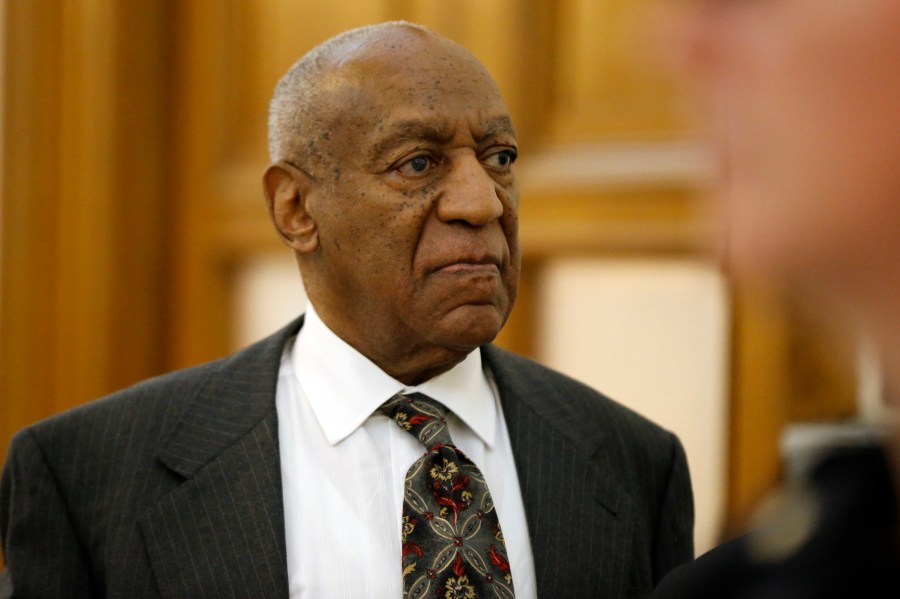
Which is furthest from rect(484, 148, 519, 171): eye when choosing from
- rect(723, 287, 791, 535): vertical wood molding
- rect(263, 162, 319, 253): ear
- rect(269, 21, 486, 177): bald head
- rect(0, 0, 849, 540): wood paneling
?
rect(0, 0, 849, 540): wood paneling

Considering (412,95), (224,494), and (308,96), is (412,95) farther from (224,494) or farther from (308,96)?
(224,494)

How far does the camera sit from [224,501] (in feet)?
5.09

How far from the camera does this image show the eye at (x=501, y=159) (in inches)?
64.5

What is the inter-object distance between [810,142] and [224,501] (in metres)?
1.19

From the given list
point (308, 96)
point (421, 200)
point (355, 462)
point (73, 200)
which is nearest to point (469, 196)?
point (421, 200)

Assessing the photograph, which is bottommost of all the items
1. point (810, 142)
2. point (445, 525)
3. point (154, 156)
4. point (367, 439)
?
point (445, 525)

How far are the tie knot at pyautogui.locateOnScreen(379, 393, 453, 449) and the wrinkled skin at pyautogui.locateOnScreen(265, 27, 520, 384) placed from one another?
0.05m

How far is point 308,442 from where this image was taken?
5.36 feet

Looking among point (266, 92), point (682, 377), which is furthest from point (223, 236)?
point (682, 377)

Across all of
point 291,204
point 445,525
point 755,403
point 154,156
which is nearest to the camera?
point 445,525

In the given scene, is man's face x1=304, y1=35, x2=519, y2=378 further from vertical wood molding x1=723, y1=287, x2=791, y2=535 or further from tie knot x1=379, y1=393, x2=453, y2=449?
vertical wood molding x1=723, y1=287, x2=791, y2=535

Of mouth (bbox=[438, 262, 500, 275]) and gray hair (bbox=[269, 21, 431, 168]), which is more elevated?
gray hair (bbox=[269, 21, 431, 168])

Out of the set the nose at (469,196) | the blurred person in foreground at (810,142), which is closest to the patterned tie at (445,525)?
the nose at (469,196)

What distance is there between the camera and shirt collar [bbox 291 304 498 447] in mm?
1627
